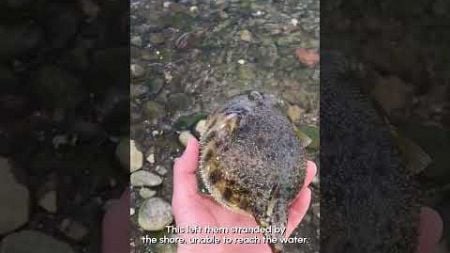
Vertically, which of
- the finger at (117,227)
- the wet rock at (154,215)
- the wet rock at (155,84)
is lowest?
the finger at (117,227)

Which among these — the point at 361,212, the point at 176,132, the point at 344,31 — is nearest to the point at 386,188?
the point at 361,212

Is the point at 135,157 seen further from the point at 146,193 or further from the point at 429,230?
the point at 429,230

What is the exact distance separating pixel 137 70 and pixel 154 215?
0.26 m

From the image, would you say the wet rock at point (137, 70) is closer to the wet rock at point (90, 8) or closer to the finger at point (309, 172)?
the wet rock at point (90, 8)

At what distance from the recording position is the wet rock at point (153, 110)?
1005mm

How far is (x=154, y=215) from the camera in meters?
0.99

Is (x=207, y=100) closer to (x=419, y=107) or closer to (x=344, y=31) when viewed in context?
(x=344, y=31)

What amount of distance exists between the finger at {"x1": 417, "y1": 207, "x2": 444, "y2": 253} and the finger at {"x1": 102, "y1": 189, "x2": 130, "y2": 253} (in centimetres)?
54

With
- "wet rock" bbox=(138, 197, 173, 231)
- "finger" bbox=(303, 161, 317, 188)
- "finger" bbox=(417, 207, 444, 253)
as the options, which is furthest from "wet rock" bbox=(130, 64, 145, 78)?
"finger" bbox=(417, 207, 444, 253)

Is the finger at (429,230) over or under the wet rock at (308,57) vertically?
under

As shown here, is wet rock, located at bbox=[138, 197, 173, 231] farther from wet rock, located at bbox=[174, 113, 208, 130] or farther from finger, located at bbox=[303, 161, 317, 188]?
finger, located at bbox=[303, 161, 317, 188]

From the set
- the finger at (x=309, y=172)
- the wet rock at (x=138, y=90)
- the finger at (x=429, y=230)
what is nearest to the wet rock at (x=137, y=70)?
the wet rock at (x=138, y=90)

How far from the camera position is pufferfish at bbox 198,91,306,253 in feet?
3.23

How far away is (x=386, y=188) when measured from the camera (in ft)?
3.44
